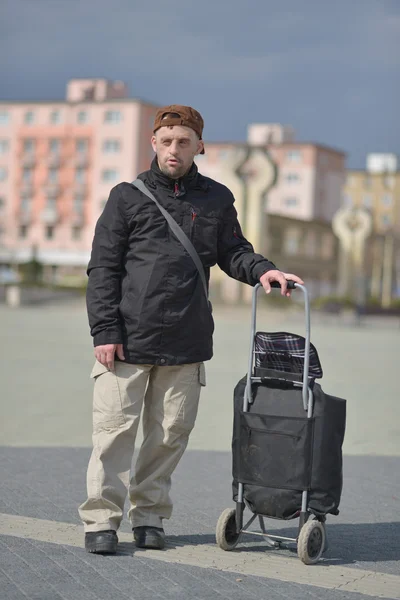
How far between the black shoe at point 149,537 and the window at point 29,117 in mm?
103444

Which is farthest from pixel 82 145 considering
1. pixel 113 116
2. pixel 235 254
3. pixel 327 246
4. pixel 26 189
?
pixel 235 254

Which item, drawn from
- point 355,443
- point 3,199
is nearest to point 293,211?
point 3,199

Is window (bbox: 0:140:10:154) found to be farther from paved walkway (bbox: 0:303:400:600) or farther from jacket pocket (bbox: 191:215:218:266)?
jacket pocket (bbox: 191:215:218:266)

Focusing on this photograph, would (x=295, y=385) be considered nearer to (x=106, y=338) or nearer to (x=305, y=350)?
(x=305, y=350)

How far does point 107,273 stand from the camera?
16.1 ft

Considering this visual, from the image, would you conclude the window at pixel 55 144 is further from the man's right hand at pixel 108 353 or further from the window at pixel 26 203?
the man's right hand at pixel 108 353

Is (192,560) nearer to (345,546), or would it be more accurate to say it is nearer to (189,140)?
(345,546)

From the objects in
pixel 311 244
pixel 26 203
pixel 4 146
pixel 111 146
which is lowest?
pixel 311 244

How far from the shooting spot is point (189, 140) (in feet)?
16.4

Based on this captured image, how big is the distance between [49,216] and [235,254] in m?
102

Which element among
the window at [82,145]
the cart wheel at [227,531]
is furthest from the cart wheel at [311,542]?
the window at [82,145]

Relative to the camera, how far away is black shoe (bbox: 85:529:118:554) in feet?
15.7

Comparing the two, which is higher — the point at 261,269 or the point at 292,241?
the point at 261,269

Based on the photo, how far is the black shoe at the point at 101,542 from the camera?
15.7ft
